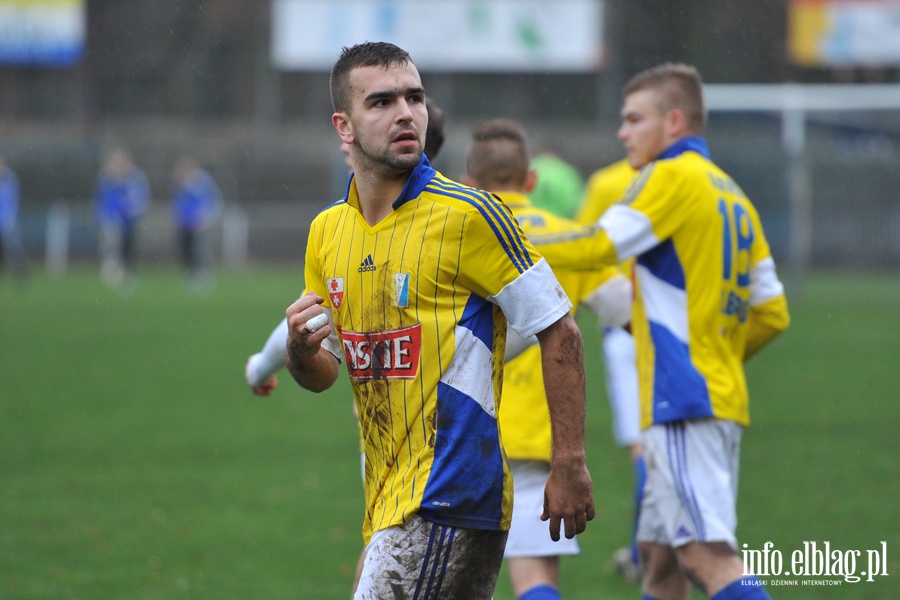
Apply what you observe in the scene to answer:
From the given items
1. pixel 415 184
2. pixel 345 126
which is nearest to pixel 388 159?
pixel 415 184

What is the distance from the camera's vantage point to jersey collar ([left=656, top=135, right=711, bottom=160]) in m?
4.57

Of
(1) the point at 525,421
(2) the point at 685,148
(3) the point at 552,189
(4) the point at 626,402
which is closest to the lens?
(1) the point at 525,421

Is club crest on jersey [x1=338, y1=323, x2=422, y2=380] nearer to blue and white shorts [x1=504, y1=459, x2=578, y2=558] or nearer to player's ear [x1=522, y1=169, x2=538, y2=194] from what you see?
blue and white shorts [x1=504, y1=459, x2=578, y2=558]

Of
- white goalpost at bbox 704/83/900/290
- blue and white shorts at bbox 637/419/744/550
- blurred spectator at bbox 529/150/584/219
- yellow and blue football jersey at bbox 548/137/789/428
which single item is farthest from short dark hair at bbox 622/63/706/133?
white goalpost at bbox 704/83/900/290

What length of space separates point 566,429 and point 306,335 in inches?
29.6

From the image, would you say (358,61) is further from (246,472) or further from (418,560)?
(246,472)

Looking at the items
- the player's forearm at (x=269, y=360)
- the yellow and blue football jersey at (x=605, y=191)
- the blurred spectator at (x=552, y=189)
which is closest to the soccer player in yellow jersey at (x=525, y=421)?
the player's forearm at (x=269, y=360)

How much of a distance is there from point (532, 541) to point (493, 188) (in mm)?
1371

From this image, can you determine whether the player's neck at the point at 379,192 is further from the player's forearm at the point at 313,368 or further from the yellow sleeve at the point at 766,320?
the yellow sleeve at the point at 766,320

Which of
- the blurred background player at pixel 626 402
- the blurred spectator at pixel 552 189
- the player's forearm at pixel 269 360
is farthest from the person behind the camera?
the blurred spectator at pixel 552 189

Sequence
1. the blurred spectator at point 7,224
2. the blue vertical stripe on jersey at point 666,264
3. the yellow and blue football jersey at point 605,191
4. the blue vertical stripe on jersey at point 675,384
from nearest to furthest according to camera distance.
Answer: the blue vertical stripe on jersey at point 675,384
the blue vertical stripe on jersey at point 666,264
the yellow and blue football jersey at point 605,191
the blurred spectator at point 7,224

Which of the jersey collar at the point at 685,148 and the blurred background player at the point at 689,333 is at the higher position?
the jersey collar at the point at 685,148

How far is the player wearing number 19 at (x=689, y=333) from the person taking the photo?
4.27 meters

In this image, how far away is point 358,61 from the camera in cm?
339
